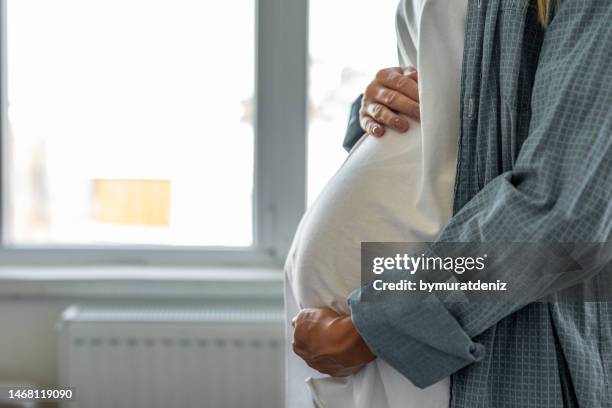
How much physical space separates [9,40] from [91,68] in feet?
0.83

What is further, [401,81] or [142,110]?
[142,110]

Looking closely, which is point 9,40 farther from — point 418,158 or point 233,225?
point 418,158

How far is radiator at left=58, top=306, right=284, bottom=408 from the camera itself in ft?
5.09

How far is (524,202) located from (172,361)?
3.82ft

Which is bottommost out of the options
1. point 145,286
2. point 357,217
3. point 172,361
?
point 172,361

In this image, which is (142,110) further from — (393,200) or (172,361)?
(393,200)

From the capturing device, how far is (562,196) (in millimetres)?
597

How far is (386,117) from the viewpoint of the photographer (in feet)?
2.52

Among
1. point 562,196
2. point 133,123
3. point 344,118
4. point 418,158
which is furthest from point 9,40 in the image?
point 562,196

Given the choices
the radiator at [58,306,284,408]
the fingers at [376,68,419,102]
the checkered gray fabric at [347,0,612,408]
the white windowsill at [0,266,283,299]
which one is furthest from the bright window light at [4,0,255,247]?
the checkered gray fabric at [347,0,612,408]

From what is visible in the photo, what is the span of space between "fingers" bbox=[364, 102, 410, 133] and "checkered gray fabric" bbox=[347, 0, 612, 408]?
0.09 m

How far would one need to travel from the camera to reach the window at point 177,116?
1.74 meters

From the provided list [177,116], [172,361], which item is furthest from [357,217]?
[177,116]

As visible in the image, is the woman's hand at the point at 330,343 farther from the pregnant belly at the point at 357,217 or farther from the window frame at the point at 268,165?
the window frame at the point at 268,165
